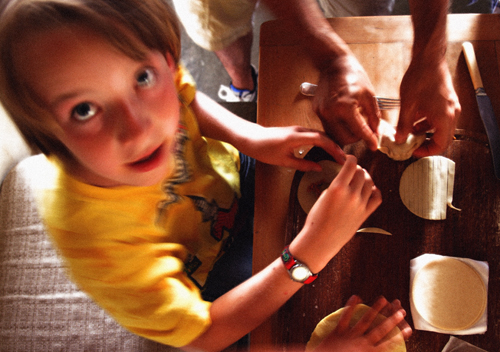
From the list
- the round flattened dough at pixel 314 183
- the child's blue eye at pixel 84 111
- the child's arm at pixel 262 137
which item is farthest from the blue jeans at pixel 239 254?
the child's blue eye at pixel 84 111

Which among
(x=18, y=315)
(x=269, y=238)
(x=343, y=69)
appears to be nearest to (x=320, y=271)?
(x=269, y=238)

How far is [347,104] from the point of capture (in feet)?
1.94

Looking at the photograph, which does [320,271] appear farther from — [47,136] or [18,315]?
[18,315]

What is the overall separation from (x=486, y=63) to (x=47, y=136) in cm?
84

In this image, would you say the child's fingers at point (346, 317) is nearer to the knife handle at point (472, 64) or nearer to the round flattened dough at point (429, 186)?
the round flattened dough at point (429, 186)

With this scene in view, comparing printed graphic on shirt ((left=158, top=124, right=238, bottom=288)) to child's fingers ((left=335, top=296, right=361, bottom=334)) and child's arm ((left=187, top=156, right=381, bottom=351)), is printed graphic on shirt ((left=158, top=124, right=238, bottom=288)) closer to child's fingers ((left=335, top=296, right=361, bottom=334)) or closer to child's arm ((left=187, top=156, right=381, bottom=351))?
child's arm ((left=187, top=156, right=381, bottom=351))

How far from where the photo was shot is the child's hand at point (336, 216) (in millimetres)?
556

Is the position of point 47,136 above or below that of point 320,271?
above

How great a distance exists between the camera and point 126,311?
51 centimetres

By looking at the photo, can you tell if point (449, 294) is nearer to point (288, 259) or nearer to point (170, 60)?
point (288, 259)

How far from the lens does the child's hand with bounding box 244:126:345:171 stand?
2.05 feet

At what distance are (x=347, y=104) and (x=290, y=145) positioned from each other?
0.13 m

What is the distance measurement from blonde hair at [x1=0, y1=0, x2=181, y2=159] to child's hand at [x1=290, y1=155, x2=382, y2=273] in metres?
0.38

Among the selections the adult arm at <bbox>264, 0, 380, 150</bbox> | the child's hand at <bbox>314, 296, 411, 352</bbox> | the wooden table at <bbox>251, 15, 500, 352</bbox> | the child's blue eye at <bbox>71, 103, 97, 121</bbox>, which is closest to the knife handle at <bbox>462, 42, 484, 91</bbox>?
the wooden table at <bbox>251, 15, 500, 352</bbox>
